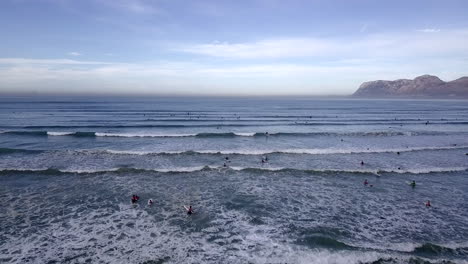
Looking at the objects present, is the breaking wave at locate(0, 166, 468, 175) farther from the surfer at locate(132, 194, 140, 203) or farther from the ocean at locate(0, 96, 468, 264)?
the surfer at locate(132, 194, 140, 203)

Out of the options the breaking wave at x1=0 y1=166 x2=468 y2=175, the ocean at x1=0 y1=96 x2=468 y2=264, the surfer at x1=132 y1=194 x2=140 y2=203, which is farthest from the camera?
the breaking wave at x1=0 y1=166 x2=468 y2=175

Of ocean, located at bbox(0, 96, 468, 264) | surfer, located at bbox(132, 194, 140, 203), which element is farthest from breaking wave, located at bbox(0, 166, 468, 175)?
surfer, located at bbox(132, 194, 140, 203)

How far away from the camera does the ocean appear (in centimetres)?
1193

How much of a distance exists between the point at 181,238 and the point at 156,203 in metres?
4.63

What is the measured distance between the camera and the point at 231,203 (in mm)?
16922

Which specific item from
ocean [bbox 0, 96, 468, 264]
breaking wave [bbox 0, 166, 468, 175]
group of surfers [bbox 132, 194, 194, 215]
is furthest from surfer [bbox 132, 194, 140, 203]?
breaking wave [bbox 0, 166, 468, 175]

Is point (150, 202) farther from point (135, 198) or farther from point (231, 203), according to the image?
point (231, 203)

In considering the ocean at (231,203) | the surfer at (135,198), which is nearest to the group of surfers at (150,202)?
the surfer at (135,198)

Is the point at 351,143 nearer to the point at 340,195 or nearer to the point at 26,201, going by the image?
the point at 340,195

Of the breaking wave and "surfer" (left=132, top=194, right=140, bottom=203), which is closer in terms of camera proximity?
"surfer" (left=132, top=194, right=140, bottom=203)

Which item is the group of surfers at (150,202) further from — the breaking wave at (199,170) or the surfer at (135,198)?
the breaking wave at (199,170)

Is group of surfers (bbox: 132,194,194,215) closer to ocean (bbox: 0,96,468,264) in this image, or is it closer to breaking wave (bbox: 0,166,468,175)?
ocean (bbox: 0,96,468,264)

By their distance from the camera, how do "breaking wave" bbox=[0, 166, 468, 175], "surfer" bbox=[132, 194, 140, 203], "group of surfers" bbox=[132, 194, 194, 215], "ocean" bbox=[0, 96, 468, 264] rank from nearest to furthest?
"ocean" bbox=[0, 96, 468, 264]
"group of surfers" bbox=[132, 194, 194, 215]
"surfer" bbox=[132, 194, 140, 203]
"breaking wave" bbox=[0, 166, 468, 175]

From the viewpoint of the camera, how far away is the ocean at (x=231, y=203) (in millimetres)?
11930
